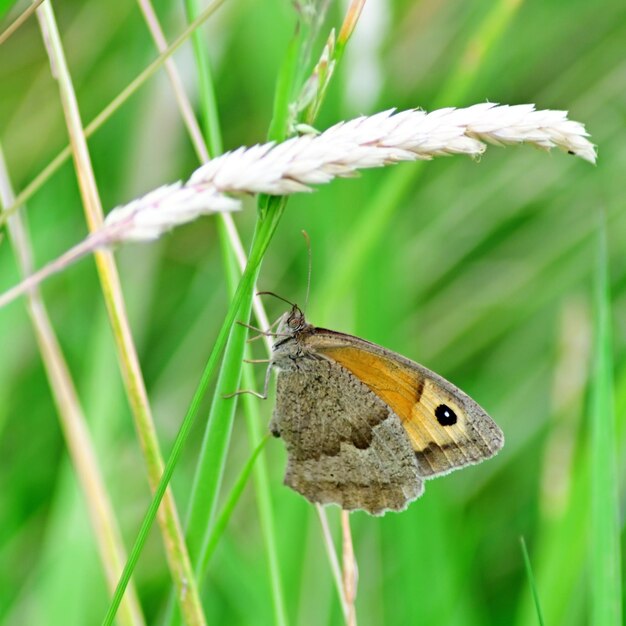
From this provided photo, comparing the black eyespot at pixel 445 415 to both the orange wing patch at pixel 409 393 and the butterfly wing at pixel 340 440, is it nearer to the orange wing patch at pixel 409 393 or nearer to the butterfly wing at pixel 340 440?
the orange wing patch at pixel 409 393

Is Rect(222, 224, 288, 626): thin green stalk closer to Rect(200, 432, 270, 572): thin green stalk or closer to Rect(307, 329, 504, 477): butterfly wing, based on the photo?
Rect(200, 432, 270, 572): thin green stalk

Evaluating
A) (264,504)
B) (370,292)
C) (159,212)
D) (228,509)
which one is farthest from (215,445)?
(370,292)

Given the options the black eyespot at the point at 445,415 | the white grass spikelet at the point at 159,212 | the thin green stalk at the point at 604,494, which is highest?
the black eyespot at the point at 445,415

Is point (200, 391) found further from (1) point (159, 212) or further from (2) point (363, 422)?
(2) point (363, 422)

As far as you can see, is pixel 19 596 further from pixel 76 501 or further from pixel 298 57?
pixel 298 57

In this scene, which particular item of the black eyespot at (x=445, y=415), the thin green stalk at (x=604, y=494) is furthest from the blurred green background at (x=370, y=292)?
the thin green stalk at (x=604, y=494)

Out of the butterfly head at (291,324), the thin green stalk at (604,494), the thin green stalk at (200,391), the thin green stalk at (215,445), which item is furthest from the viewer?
the butterfly head at (291,324)

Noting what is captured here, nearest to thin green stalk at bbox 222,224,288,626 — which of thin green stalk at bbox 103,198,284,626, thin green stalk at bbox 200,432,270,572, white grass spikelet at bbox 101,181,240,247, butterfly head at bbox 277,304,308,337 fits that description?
thin green stalk at bbox 200,432,270,572

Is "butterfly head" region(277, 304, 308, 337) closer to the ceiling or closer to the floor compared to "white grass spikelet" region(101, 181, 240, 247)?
closer to the ceiling
